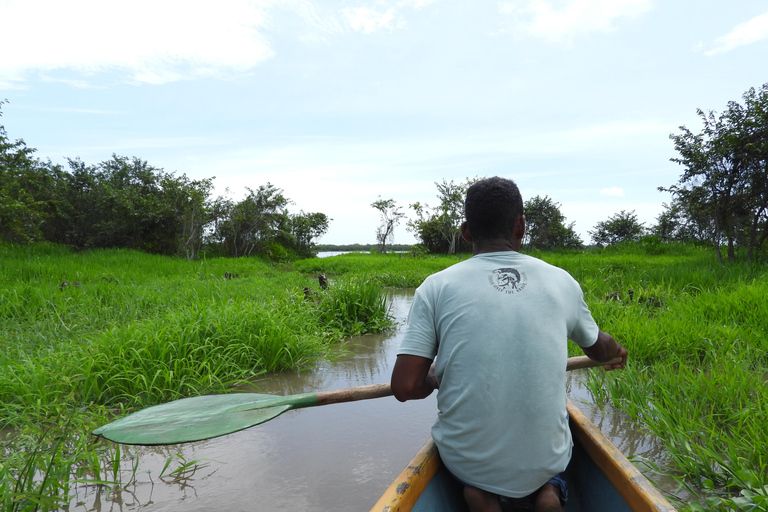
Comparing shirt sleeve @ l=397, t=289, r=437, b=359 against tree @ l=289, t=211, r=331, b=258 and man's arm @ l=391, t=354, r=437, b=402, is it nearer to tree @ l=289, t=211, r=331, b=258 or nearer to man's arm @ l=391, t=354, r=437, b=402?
man's arm @ l=391, t=354, r=437, b=402

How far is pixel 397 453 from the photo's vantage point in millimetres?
2693

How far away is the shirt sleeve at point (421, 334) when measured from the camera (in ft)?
4.74

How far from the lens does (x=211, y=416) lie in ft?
7.39

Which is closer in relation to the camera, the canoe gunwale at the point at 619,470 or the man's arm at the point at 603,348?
the canoe gunwale at the point at 619,470

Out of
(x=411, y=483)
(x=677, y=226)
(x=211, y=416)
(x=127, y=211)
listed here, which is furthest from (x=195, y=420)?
(x=677, y=226)

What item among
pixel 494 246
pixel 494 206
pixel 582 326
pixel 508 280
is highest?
pixel 494 206

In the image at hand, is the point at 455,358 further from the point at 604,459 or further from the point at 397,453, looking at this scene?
the point at 397,453

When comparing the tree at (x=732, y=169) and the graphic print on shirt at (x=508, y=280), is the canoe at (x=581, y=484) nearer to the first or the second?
the graphic print on shirt at (x=508, y=280)

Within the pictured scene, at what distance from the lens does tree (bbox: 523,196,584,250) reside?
73.0 feet

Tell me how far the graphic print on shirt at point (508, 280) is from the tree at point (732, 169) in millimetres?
9450

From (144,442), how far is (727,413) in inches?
126

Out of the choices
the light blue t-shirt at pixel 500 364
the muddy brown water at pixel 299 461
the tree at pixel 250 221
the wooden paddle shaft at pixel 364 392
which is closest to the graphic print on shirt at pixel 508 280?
the light blue t-shirt at pixel 500 364

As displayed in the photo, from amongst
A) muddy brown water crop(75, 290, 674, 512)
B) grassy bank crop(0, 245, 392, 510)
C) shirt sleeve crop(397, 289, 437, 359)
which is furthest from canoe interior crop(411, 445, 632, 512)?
grassy bank crop(0, 245, 392, 510)

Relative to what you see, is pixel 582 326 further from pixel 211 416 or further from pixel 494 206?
pixel 211 416
